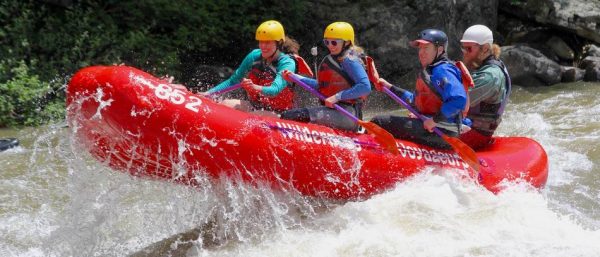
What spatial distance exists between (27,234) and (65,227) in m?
0.49

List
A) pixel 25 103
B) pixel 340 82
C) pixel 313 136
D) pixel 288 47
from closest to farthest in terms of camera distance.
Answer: pixel 313 136 < pixel 340 82 < pixel 288 47 < pixel 25 103

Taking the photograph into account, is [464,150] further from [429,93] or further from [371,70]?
[371,70]

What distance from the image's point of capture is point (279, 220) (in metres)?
4.83

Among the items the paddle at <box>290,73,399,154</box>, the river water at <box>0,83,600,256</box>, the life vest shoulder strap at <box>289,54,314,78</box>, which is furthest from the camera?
the life vest shoulder strap at <box>289,54,314,78</box>

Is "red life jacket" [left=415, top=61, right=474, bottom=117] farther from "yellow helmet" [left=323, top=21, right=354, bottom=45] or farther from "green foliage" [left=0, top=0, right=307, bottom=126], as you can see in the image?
"green foliage" [left=0, top=0, right=307, bottom=126]

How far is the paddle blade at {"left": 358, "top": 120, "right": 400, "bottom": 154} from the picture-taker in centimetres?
497

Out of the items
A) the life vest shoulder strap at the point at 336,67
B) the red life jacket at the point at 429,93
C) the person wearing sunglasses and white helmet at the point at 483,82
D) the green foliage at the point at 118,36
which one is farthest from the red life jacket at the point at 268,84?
the green foliage at the point at 118,36

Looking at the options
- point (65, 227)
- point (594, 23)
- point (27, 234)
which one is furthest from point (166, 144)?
point (594, 23)

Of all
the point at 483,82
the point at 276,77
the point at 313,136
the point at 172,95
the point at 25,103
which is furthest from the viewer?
the point at 25,103

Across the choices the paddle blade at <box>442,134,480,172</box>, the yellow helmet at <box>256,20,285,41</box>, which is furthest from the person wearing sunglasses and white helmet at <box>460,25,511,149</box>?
the yellow helmet at <box>256,20,285,41</box>

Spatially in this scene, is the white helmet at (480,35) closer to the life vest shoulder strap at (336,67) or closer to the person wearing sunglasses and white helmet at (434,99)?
the person wearing sunglasses and white helmet at (434,99)

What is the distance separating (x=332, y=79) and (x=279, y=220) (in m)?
1.16

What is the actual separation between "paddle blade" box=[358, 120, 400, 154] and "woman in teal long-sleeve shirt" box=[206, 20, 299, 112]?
34.2 inches

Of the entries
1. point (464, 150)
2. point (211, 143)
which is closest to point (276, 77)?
point (211, 143)
